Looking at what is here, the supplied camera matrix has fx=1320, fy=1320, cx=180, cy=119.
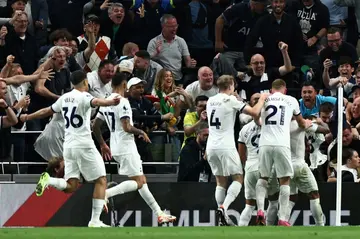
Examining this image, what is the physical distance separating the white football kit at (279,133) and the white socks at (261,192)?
0.29 m

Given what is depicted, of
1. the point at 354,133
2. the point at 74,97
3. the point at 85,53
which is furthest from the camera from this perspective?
the point at 85,53

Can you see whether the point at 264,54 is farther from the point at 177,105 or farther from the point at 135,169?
the point at 135,169

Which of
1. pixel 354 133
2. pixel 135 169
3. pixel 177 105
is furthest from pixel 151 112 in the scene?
pixel 354 133

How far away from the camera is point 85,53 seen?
23266mm

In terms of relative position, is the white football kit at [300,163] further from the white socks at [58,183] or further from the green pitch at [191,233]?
the white socks at [58,183]

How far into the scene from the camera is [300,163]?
66.9ft

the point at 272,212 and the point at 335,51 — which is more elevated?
the point at 335,51

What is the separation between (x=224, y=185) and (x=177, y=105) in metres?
1.97

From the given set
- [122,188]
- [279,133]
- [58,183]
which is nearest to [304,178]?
[279,133]

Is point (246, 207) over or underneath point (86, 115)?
underneath

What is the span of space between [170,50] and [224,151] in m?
3.93

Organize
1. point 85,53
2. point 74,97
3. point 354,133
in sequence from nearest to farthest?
point 74,97, point 354,133, point 85,53

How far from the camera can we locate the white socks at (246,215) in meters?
20.2

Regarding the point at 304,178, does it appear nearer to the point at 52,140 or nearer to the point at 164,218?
the point at 164,218
